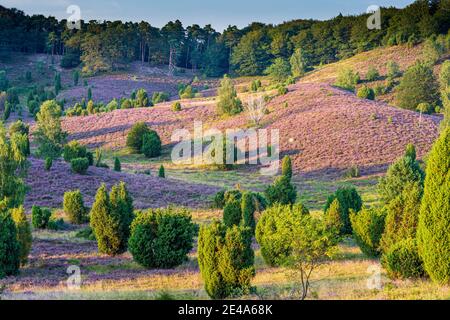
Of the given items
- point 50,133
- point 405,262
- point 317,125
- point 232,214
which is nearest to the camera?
point 405,262

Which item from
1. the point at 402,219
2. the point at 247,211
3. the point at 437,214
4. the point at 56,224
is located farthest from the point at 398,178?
the point at 56,224

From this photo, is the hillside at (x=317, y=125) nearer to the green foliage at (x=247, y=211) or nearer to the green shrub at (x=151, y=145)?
the green shrub at (x=151, y=145)

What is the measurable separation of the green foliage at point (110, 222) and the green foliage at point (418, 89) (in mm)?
56072

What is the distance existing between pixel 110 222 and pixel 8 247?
465cm

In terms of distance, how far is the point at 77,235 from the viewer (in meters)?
25.5

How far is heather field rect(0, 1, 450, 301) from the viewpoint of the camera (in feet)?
50.4

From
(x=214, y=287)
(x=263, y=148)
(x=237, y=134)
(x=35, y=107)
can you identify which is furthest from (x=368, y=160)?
(x=35, y=107)

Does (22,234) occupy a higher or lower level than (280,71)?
lower

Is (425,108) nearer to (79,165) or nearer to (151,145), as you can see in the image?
(151,145)

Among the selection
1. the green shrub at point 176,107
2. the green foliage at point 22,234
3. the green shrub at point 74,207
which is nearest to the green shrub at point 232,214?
the green shrub at point 74,207

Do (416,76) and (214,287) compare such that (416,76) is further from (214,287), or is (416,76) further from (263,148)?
(214,287)

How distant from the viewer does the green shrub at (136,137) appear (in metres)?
56.1

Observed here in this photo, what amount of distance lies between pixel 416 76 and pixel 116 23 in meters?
62.8

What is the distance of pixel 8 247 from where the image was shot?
18344mm
